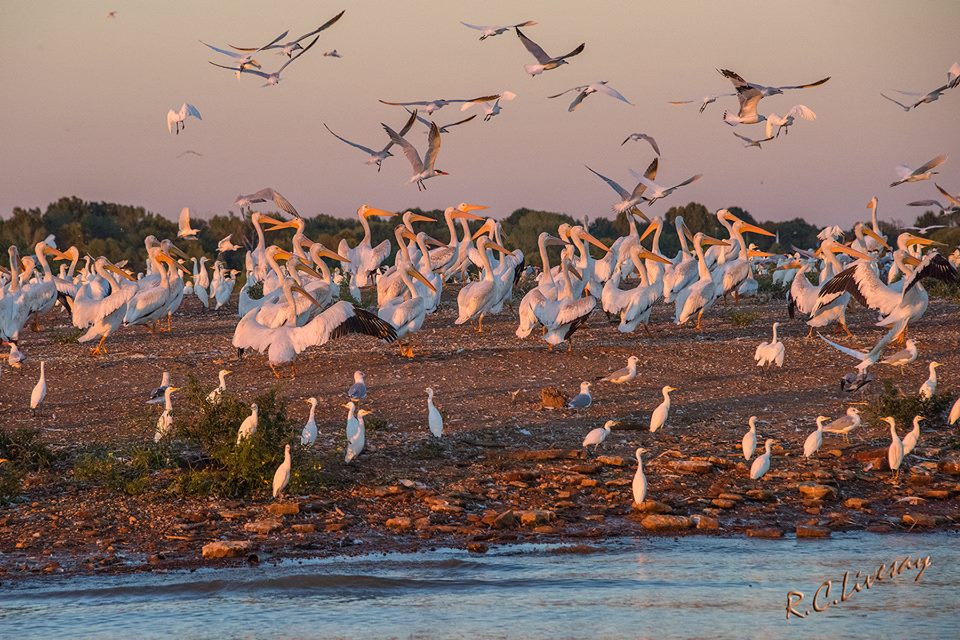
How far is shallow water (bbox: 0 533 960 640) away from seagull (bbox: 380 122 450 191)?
728 centimetres

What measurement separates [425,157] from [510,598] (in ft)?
27.0

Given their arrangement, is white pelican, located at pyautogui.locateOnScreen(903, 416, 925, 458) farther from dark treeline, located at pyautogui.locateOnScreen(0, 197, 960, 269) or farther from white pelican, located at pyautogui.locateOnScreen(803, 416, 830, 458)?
dark treeline, located at pyautogui.locateOnScreen(0, 197, 960, 269)

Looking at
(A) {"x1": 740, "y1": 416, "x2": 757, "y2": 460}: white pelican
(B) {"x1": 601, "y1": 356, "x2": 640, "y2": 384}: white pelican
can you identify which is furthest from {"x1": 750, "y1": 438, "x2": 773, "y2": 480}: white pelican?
(B) {"x1": 601, "y1": 356, "x2": 640, "y2": 384}: white pelican

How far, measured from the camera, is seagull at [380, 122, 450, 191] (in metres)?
14.6

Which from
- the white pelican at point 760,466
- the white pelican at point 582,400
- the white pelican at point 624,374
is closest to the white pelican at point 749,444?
the white pelican at point 760,466

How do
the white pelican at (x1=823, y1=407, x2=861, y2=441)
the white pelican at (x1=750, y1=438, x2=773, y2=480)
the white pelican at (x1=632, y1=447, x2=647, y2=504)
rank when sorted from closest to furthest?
1. the white pelican at (x1=632, y1=447, x2=647, y2=504)
2. the white pelican at (x1=750, y1=438, x2=773, y2=480)
3. the white pelican at (x1=823, y1=407, x2=861, y2=441)

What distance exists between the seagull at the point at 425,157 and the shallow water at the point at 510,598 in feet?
23.9

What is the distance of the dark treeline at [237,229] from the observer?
37812 millimetres

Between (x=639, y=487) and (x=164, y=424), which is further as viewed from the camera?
(x=164, y=424)

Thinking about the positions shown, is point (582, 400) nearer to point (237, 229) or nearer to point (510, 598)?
point (510, 598)

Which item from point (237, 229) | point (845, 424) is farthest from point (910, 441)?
point (237, 229)

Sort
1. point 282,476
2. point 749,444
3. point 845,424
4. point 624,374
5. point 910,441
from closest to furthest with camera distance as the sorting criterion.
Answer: point 282,476, point 749,444, point 910,441, point 845,424, point 624,374

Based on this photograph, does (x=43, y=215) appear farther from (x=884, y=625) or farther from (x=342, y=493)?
(x=884, y=625)

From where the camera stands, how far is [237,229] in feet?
140
